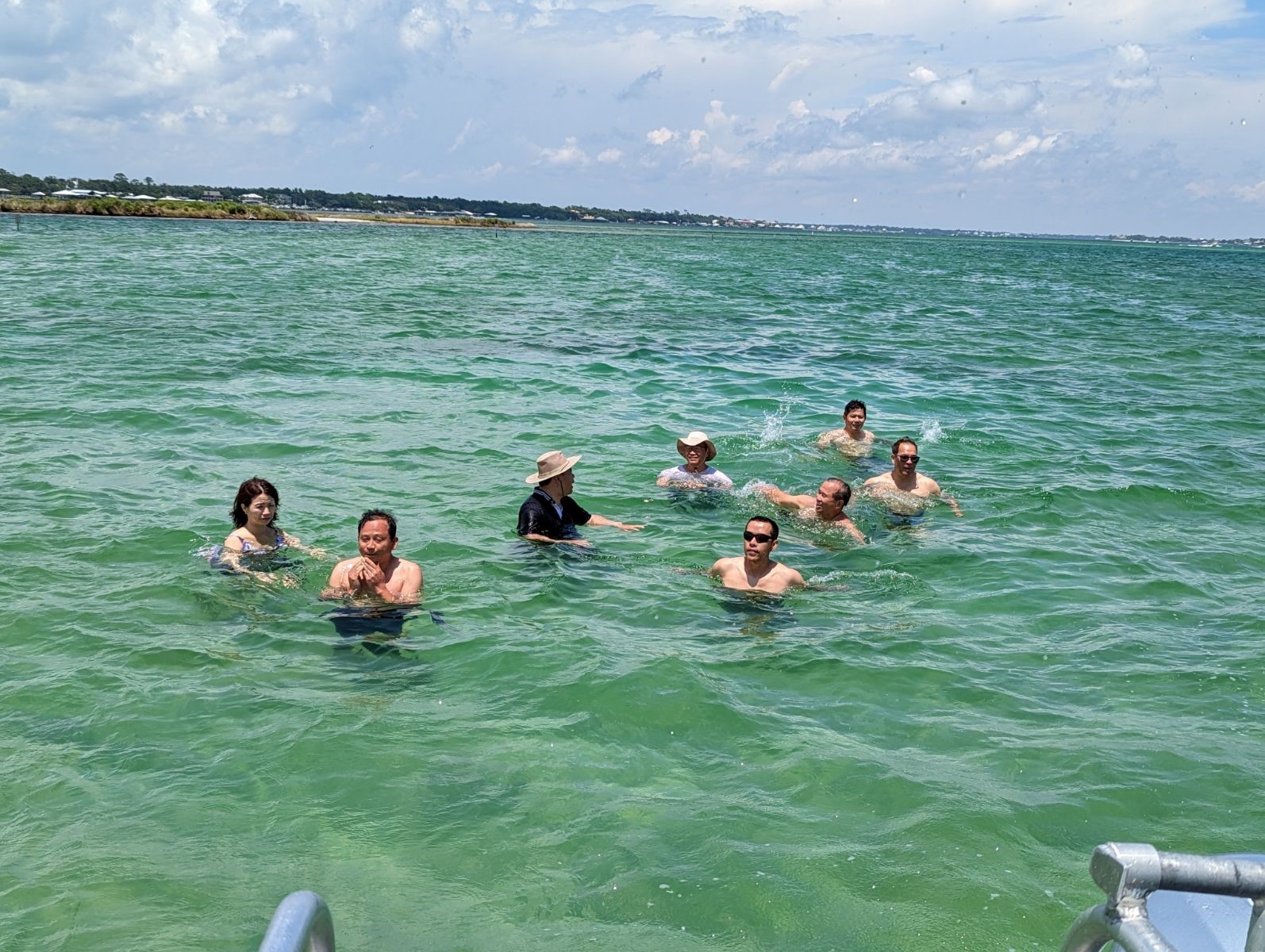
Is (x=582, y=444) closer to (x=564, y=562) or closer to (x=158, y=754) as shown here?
(x=564, y=562)

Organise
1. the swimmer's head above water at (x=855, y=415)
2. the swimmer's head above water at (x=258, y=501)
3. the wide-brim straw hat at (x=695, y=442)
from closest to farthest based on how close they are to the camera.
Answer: the swimmer's head above water at (x=258, y=501) → the wide-brim straw hat at (x=695, y=442) → the swimmer's head above water at (x=855, y=415)

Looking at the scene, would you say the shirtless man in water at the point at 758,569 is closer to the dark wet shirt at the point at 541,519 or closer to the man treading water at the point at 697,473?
the dark wet shirt at the point at 541,519

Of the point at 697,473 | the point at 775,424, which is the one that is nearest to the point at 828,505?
the point at 697,473

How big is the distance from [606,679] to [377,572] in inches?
73.1

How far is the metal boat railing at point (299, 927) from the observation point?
5.30ft

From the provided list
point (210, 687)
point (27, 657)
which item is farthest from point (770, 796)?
point (27, 657)

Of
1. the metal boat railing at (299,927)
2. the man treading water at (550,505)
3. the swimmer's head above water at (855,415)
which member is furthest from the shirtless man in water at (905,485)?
the metal boat railing at (299,927)

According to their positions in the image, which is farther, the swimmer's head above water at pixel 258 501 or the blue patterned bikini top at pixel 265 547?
the blue patterned bikini top at pixel 265 547

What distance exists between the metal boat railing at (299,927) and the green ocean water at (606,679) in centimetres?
285

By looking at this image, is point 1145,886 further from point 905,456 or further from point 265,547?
point 905,456

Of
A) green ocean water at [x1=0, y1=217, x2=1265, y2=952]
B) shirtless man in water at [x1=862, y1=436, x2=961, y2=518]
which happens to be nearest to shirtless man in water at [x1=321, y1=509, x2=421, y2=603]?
green ocean water at [x1=0, y1=217, x2=1265, y2=952]

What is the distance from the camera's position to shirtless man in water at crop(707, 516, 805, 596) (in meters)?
8.09

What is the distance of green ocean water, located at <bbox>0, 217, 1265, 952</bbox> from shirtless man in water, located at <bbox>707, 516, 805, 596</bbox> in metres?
0.19

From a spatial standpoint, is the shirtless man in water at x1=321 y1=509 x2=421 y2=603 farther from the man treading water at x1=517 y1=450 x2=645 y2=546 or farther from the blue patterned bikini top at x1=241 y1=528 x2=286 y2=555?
the man treading water at x1=517 y1=450 x2=645 y2=546
